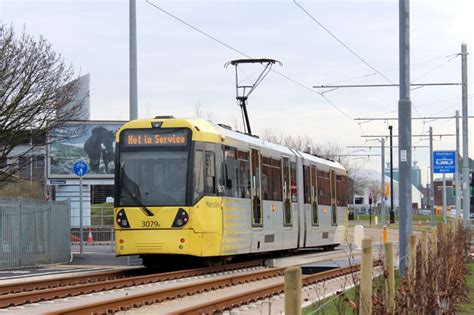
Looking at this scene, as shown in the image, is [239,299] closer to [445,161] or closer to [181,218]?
[181,218]

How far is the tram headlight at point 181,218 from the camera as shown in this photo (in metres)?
20.0

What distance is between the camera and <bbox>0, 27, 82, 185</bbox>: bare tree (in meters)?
29.9

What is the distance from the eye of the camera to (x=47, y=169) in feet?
156

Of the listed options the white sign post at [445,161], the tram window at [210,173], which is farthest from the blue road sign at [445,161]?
the tram window at [210,173]

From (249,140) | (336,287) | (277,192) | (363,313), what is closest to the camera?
(363,313)

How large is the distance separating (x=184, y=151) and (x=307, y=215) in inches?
393

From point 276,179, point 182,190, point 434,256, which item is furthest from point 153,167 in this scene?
point 434,256

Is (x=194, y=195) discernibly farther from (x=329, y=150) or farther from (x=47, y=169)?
(x=329, y=150)

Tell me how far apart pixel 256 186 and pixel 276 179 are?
2186mm

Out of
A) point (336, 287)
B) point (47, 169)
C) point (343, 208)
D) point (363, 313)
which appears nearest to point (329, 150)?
point (47, 169)

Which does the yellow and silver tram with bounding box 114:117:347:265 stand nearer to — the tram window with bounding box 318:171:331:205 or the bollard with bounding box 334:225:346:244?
the tram window with bounding box 318:171:331:205

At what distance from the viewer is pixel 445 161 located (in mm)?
46438

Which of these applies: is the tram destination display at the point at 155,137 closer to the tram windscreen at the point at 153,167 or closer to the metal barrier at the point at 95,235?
the tram windscreen at the point at 153,167

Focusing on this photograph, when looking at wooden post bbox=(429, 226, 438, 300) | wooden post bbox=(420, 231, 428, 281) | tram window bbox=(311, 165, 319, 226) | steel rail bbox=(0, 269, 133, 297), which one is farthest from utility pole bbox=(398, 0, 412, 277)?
tram window bbox=(311, 165, 319, 226)
